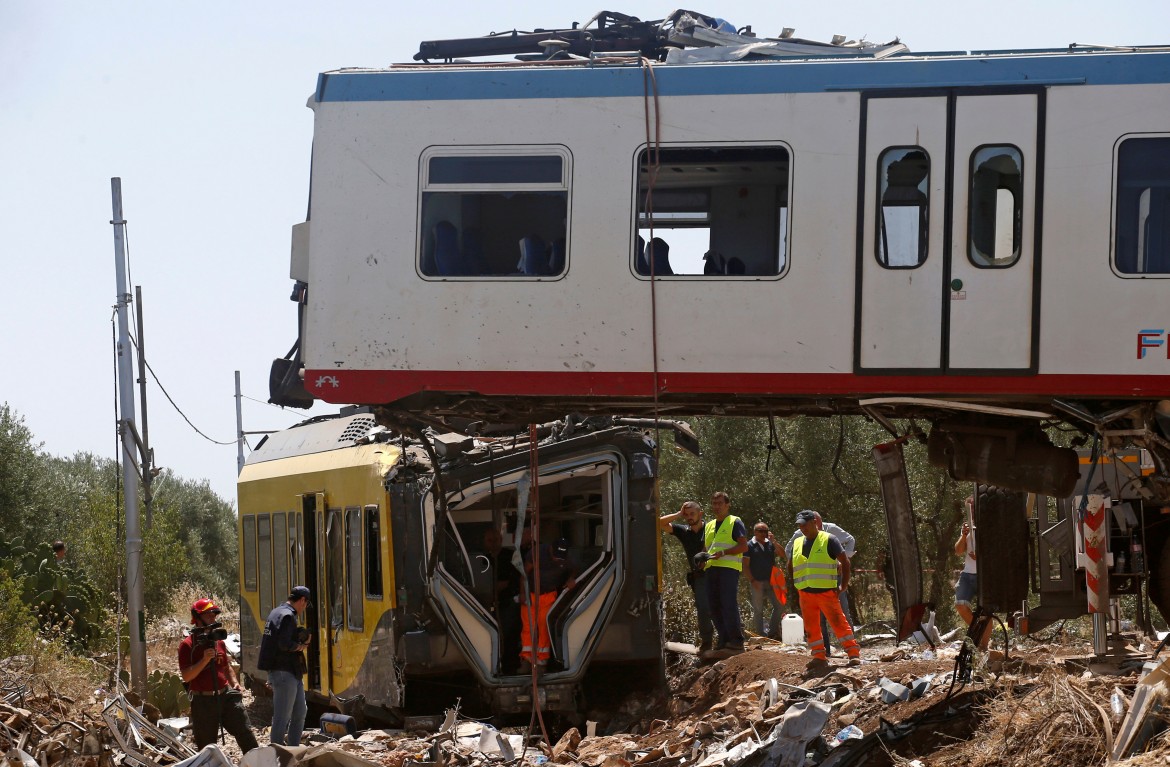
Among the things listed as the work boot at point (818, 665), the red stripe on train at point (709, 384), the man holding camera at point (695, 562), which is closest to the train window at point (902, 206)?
the red stripe on train at point (709, 384)

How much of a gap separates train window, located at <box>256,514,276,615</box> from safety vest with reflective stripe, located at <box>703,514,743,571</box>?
19.4ft

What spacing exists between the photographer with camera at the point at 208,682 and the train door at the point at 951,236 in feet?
20.8

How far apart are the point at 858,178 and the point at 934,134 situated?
51 centimetres

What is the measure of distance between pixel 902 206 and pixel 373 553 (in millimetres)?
7249

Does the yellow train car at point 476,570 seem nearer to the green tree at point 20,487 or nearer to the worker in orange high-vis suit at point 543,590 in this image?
the worker in orange high-vis suit at point 543,590

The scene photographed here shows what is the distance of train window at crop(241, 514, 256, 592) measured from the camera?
18109 millimetres

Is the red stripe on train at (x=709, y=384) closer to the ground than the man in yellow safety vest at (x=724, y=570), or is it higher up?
higher up

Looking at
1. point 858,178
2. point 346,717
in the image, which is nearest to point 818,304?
point 858,178

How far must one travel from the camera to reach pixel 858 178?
8320mm

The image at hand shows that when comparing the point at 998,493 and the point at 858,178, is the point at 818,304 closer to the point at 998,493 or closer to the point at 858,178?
the point at 858,178

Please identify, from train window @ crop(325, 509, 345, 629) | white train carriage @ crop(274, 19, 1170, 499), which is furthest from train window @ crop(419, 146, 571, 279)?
train window @ crop(325, 509, 345, 629)

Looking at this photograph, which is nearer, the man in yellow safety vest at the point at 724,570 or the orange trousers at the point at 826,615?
the orange trousers at the point at 826,615

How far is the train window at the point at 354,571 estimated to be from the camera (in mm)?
13945

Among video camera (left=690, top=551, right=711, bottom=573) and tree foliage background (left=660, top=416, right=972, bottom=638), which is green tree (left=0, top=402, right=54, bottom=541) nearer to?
tree foliage background (left=660, top=416, right=972, bottom=638)
